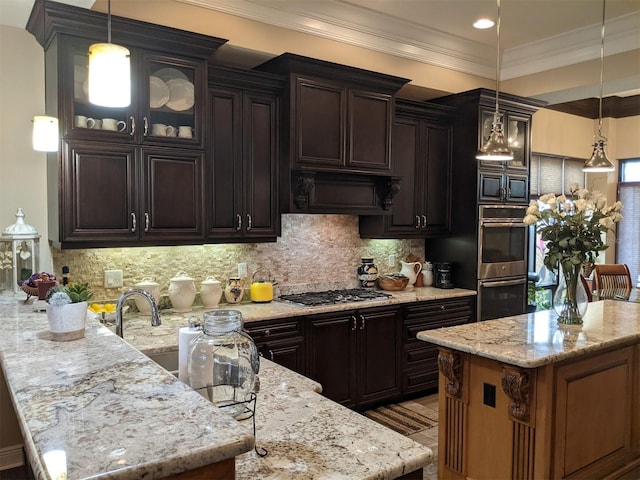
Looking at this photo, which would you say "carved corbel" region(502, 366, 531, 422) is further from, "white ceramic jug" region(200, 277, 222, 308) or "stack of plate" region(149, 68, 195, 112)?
"stack of plate" region(149, 68, 195, 112)

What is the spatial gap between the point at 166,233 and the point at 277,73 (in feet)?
4.93

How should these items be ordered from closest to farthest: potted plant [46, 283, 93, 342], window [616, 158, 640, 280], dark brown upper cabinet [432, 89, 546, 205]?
potted plant [46, 283, 93, 342]
dark brown upper cabinet [432, 89, 546, 205]
window [616, 158, 640, 280]

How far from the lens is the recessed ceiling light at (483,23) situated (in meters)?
4.19

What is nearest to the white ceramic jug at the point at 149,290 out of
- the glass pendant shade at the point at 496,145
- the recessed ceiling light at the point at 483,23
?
the glass pendant shade at the point at 496,145

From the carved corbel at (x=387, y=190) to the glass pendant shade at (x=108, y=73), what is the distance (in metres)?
2.73

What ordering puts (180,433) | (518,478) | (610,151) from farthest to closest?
1. (610,151)
2. (518,478)
3. (180,433)

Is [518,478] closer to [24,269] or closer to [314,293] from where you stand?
[314,293]

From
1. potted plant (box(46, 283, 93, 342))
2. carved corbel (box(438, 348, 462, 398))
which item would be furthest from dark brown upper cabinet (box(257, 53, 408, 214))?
potted plant (box(46, 283, 93, 342))

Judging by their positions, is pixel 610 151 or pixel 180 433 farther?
pixel 610 151

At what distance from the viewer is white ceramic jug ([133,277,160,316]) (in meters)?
3.26

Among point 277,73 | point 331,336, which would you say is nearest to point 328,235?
point 331,336

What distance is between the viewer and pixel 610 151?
23.9 ft

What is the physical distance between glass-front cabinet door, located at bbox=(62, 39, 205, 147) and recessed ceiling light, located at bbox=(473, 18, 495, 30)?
96.4 inches

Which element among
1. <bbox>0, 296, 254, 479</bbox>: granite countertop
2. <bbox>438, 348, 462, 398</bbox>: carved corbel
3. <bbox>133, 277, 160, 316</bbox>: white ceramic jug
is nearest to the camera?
<bbox>0, 296, 254, 479</bbox>: granite countertop
